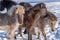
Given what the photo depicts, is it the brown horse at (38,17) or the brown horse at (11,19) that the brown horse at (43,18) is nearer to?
the brown horse at (38,17)

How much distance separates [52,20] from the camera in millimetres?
3225

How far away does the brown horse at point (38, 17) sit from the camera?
3.14m

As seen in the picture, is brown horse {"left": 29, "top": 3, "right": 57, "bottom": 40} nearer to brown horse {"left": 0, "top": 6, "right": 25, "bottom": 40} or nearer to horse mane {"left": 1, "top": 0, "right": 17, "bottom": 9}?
brown horse {"left": 0, "top": 6, "right": 25, "bottom": 40}

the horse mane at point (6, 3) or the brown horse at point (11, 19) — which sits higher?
the horse mane at point (6, 3)

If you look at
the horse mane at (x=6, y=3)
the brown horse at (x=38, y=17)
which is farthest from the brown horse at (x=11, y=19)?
the horse mane at (x=6, y=3)

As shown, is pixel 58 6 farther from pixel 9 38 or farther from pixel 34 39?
pixel 9 38

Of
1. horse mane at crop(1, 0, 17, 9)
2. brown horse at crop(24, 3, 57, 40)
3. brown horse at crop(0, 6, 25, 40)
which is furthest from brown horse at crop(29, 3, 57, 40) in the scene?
horse mane at crop(1, 0, 17, 9)

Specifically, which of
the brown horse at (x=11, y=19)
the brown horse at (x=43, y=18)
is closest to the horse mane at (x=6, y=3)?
the brown horse at (x=11, y=19)

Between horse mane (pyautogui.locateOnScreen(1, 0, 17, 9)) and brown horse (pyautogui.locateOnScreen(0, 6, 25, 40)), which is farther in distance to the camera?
horse mane (pyautogui.locateOnScreen(1, 0, 17, 9))

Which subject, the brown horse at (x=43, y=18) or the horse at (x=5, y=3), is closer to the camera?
the brown horse at (x=43, y=18)

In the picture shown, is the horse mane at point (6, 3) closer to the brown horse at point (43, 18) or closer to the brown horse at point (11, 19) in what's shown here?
the brown horse at point (11, 19)

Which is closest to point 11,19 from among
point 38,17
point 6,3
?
point 38,17

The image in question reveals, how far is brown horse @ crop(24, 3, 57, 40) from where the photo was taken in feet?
10.3

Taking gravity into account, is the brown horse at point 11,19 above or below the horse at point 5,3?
below
